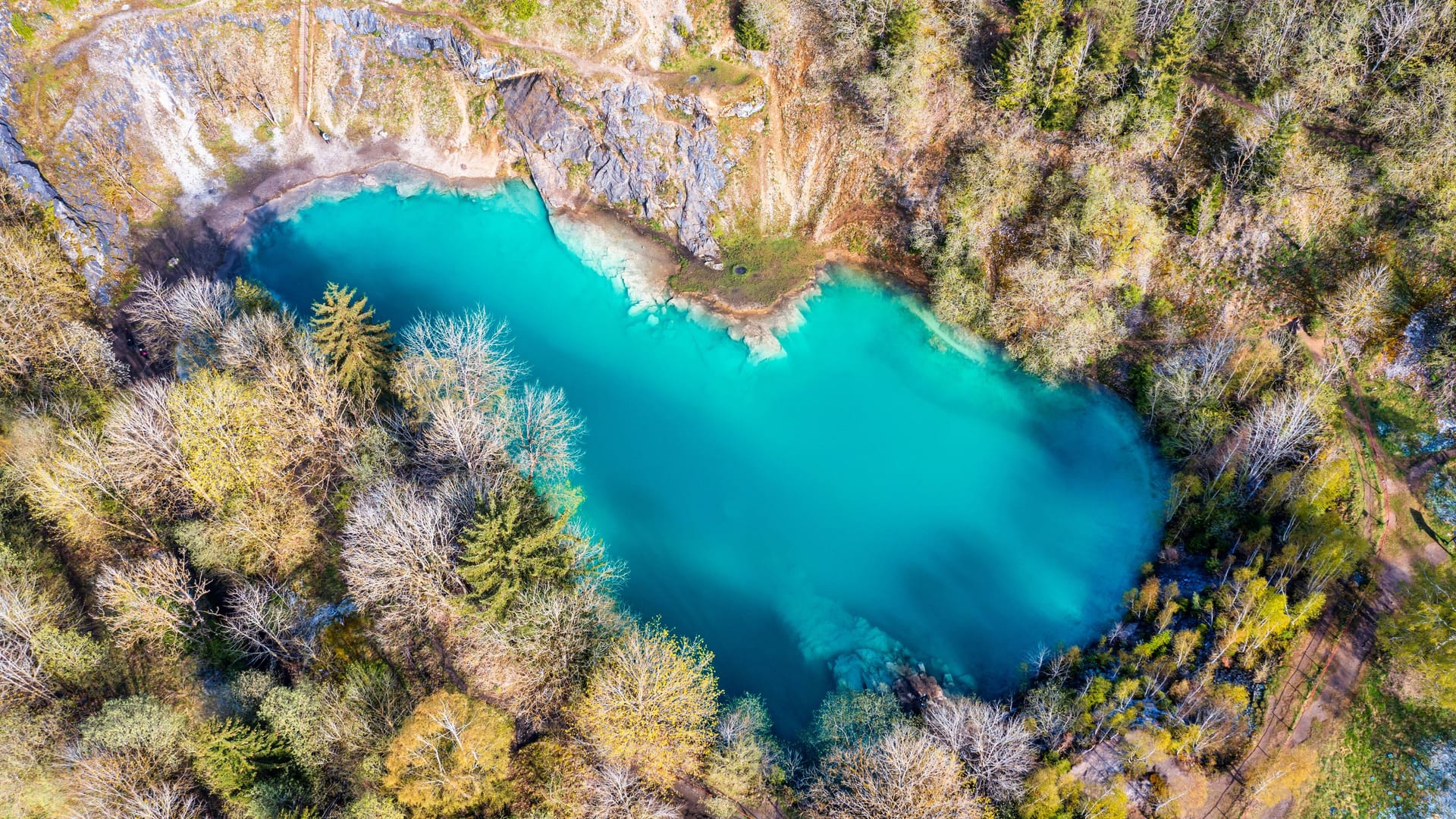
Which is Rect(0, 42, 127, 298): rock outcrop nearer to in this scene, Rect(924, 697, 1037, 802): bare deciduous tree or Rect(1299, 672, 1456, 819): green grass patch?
Rect(924, 697, 1037, 802): bare deciduous tree

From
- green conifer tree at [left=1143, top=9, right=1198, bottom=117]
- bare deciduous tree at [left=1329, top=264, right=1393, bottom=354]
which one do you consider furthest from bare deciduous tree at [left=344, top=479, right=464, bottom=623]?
bare deciduous tree at [left=1329, top=264, right=1393, bottom=354]

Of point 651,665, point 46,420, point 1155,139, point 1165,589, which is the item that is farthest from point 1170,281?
point 46,420

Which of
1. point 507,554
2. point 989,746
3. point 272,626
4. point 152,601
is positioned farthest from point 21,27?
point 989,746

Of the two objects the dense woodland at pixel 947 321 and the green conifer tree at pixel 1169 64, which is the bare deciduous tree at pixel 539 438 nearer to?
the dense woodland at pixel 947 321

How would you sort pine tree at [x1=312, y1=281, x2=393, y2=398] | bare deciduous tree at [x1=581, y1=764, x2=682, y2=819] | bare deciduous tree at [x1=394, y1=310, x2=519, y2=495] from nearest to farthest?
bare deciduous tree at [x1=581, y1=764, x2=682, y2=819] < bare deciduous tree at [x1=394, y1=310, x2=519, y2=495] < pine tree at [x1=312, y1=281, x2=393, y2=398]

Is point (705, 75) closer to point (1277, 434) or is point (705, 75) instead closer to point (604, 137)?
point (604, 137)

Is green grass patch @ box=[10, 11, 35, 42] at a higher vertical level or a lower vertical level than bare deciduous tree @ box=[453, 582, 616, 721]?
higher

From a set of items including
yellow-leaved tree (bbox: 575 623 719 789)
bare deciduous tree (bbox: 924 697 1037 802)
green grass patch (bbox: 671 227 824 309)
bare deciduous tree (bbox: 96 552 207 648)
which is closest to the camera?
yellow-leaved tree (bbox: 575 623 719 789)
